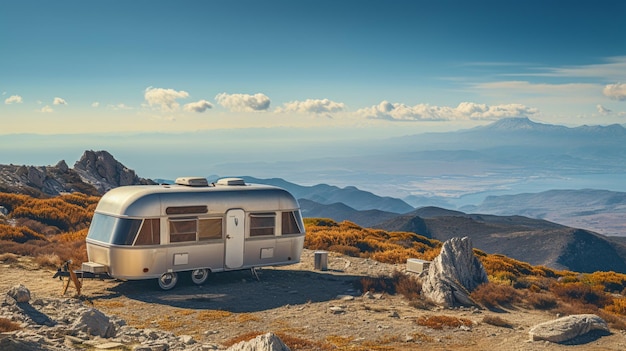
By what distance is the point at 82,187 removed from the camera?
2104 inches

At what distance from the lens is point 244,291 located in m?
20.2

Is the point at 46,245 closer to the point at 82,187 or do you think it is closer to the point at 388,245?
the point at 388,245

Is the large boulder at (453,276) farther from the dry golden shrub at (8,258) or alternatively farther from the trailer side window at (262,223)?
the dry golden shrub at (8,258)

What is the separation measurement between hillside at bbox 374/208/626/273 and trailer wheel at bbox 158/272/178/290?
88874 mm

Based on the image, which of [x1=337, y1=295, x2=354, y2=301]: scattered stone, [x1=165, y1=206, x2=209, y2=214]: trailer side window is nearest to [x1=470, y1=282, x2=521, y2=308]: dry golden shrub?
[x1=337, y1=295, x2=354, y2=301]: scattered stone

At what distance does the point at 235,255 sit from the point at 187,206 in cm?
225

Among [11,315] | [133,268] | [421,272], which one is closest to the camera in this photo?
[11,315]

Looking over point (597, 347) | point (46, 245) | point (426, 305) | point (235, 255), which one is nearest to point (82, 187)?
point (46, 245)

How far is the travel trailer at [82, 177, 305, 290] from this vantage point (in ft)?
61.9

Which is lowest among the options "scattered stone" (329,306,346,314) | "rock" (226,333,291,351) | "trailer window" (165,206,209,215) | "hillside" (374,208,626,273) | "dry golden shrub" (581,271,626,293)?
"hillside" (374,208,626,273)

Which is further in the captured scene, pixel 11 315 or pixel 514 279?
pixel 514 279

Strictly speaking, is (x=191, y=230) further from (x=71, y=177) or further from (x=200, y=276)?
(x=71, y=177)

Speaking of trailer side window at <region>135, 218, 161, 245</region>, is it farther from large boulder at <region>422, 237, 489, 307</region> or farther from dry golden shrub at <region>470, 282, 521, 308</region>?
dry golden shrub at <region>470, 282, 521, 308</region>

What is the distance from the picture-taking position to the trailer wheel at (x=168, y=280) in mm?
19669
